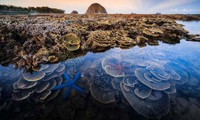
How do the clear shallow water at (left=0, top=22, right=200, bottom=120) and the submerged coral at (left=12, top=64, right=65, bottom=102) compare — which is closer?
the clear shallow water at (left=0, top=22, right=200, bottom=120)

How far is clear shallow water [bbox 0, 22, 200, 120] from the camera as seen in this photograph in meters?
2.35

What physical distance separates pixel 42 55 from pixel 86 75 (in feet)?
7.42

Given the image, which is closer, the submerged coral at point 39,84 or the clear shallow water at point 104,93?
the clear shallow water at point 104,93

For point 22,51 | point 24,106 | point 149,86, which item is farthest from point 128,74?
point 22,51

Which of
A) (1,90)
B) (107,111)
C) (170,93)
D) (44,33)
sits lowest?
(1,90)

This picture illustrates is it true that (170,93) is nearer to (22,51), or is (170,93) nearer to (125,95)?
(125,95)

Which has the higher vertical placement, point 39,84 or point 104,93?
point 104,93

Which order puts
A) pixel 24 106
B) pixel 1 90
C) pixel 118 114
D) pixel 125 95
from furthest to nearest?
pixel 1 90 < pixel 125 95 < pixel 24 106 < pixel 118 114

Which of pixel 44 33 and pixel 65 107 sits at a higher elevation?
pixel 44 33

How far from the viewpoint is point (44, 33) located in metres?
5.93

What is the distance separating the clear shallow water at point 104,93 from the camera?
2352mm

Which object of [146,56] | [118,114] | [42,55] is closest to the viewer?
[118,114]

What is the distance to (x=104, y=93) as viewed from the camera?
9.31 feet

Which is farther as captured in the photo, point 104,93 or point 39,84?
point 39,84
